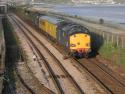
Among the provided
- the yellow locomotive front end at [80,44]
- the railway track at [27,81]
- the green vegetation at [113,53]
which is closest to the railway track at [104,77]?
the yellow locomotive front end at [80,44]

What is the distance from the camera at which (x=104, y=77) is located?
26250 mm

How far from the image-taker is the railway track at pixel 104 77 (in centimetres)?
2288

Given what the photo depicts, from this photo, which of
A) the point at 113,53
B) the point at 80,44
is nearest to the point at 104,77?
the point at 113,53

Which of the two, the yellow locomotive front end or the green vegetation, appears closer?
Result: the green vegetation

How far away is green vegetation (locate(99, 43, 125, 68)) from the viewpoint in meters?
30.1

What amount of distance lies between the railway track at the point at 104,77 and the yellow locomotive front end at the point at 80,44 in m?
0.78

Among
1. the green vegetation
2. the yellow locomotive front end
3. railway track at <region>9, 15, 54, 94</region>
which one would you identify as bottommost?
railway track at <region>9, 15, 54, 94</region>

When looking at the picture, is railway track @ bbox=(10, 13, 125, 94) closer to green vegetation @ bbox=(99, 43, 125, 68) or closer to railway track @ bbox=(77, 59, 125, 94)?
railway track @ bbox=(77, 59, 125, 94)

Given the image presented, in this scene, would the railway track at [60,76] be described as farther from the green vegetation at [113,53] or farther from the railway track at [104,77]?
the green vegetation at [113,53]

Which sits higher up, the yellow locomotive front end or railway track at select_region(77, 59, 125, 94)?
the yellow locomotive front end

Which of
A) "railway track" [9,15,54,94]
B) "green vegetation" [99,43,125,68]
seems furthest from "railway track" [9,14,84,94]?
"green vegetation" [99,43,125,68]

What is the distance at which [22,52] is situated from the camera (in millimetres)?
38094

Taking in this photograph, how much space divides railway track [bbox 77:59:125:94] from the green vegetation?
1.28m

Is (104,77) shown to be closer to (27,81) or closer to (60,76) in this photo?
(60,76)
